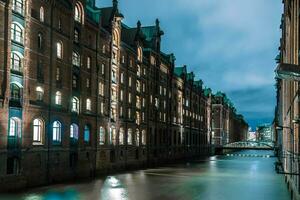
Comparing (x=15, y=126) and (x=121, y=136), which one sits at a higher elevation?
(x=15, y=126)

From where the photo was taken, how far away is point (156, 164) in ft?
264

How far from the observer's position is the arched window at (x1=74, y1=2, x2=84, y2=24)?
5085 centimetres

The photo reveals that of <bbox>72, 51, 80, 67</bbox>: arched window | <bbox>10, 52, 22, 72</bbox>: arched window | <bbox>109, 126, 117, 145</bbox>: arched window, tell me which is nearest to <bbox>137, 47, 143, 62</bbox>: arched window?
<bbox>109, 126, 117, 145</bbox>: arched window

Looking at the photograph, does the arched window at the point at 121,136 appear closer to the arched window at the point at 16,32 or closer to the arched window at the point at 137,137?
the arched window at the point at 137,137

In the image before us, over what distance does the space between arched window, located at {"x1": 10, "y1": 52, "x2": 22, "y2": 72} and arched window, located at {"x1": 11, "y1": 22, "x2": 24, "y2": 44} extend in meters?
1.43

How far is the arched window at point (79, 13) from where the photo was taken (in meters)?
50.8

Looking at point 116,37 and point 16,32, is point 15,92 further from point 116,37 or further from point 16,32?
point 116,37

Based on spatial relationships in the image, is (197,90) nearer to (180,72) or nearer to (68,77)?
(180,72)

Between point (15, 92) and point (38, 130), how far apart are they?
5.41 meters

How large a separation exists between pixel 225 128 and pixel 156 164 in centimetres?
9884

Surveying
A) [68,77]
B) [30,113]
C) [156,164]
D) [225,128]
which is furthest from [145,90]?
[225,128]

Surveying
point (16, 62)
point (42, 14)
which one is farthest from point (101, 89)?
point (16, 62)

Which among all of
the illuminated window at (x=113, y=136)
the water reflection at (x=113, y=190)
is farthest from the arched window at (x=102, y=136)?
the water reflection at (x=113, y=190)

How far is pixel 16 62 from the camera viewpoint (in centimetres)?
3978
